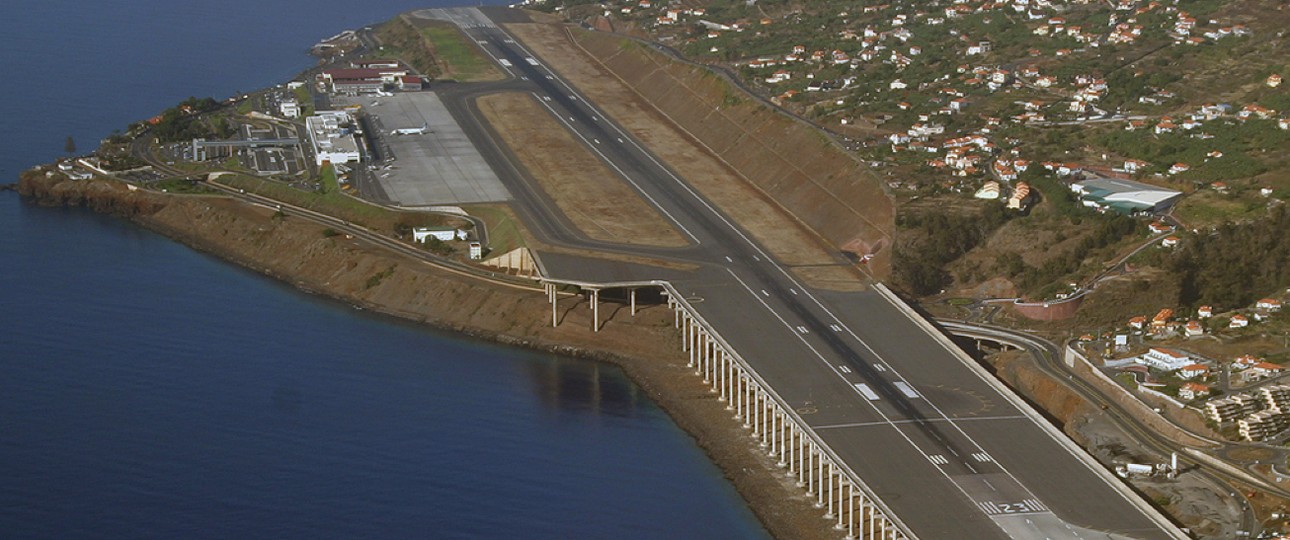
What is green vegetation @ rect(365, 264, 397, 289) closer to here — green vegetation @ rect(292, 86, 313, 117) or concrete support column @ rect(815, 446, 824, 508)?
concrete support column @ rect(815, 446, 824, 508)

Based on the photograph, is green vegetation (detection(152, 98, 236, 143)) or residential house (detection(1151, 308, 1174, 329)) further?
green vegetation (detection(152, 98, 236, 143))

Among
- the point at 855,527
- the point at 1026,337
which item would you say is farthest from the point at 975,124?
the point at 855,527

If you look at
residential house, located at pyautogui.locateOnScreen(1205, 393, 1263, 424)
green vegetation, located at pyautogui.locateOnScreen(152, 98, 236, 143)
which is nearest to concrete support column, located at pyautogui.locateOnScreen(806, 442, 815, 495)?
residential house, located at pyautogui.locateOnScreen(1205, 393, 1263, 424)

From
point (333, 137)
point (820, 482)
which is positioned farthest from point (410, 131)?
point (820, 482)

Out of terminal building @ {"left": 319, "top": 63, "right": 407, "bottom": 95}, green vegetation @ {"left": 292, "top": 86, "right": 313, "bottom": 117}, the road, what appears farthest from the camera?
terminal building @ {"left": 319, "top": 63, "right": 407, "bottom": 95}

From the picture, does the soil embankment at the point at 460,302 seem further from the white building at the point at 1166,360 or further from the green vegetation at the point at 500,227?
the white building at the point at 1166,360

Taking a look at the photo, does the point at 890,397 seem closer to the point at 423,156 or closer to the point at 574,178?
the point at 574,178
